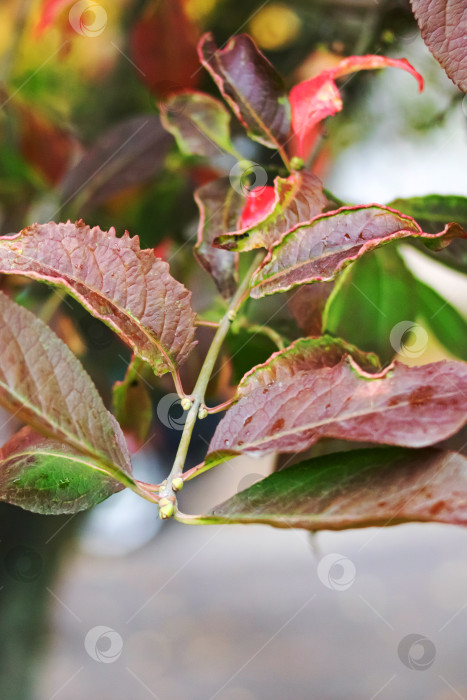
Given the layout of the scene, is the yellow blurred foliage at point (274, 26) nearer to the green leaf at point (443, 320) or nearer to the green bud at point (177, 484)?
the green leaf at point (443, 320)

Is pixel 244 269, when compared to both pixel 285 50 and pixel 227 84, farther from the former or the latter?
pixel 285 50

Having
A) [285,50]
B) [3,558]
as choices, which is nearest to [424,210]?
[285,50]

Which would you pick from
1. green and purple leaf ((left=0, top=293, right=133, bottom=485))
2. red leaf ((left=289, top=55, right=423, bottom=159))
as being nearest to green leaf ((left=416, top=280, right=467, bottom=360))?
red leaf ((left=289, top=55, right=423, bottom=159))

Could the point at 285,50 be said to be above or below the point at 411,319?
above

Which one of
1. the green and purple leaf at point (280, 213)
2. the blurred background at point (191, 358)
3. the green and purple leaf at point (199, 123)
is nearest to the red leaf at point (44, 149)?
the blurred background at point (191, 358)

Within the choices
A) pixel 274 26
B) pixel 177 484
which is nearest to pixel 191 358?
pixel 177 484

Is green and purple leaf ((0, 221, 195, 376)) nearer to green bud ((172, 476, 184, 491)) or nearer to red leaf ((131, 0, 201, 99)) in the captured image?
green bud ((172, 476, 184, 491))

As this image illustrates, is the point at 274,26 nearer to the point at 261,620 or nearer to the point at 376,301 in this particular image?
the point at 376,301
